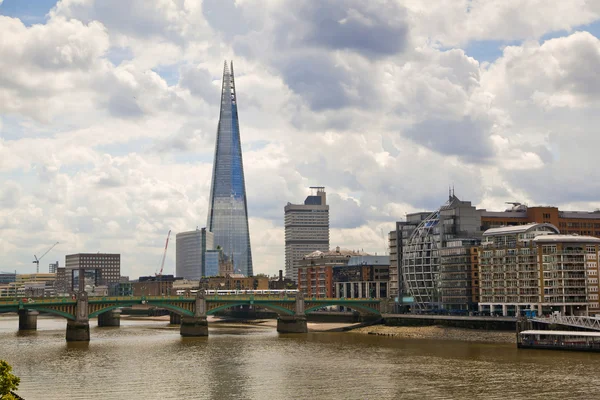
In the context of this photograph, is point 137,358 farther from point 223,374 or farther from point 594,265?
point 594,265

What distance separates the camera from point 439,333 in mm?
169000

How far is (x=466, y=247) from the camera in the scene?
19825 cm

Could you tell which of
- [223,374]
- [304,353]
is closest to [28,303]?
[304,353]

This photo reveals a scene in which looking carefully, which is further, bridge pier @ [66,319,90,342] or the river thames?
bridge pier @ [66,319,90,342]

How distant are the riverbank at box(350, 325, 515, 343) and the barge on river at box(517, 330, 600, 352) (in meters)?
14.6

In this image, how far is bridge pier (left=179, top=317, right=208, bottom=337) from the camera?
180m

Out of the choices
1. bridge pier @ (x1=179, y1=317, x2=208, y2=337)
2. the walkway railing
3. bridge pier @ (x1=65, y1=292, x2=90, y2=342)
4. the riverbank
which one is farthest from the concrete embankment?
bridge pier @ (x1=65, y1=292, x2=90, y2=342)

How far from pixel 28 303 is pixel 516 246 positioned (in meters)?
103

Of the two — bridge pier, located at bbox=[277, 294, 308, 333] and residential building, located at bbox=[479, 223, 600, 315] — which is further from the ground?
residential building, located at bbox=[479, 223, 600, 315]

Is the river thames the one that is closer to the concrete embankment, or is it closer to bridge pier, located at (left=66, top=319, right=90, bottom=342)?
bridge pier, located at (left=66, top=319, right=90, bottom=342)

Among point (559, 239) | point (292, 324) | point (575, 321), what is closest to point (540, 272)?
point (559, 239)

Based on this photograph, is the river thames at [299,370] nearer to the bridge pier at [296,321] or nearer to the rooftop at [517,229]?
the bridge pier at [296,321]

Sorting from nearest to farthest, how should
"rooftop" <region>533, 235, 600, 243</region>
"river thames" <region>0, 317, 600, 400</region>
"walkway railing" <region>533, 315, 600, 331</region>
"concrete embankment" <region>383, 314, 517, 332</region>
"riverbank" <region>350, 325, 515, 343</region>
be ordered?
"river thames" <region>0, 317, 600, 400</region> < "walkway railing" <region>533, 315, 600, 331</region> < "riverbank" <region>350, 325, 515, 343</region> < "concrete embankment" <region>383, 314, 517, 332</region> < "rooftop" <region>533, 235, 600, 243</region>

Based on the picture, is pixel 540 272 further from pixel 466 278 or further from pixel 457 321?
pixel 466 278
